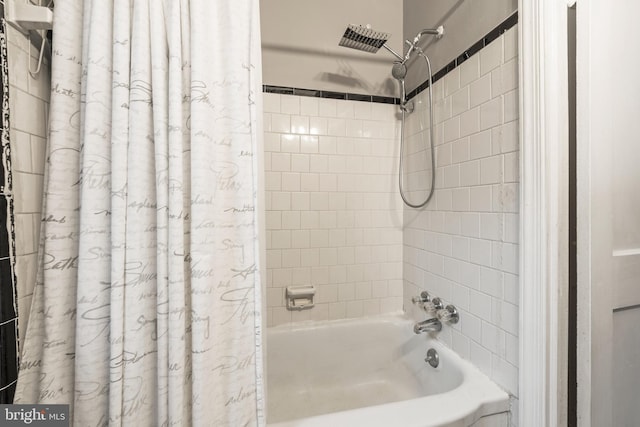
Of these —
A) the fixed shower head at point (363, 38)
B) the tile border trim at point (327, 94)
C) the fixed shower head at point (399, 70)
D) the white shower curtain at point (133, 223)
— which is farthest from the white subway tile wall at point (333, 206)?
the white shower curtain at point (133, 223)

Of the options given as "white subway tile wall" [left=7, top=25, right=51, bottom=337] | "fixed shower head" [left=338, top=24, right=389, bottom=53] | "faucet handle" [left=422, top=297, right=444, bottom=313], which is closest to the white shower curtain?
"white subway tile wall" [left=7, top=25, right=51, bottom=337]

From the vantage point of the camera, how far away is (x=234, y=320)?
74 centimetres

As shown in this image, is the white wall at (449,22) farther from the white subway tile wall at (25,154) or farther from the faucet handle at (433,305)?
Answer: the white subway tile wall at (25,154)

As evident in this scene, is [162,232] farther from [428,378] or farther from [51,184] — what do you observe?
[428,378]

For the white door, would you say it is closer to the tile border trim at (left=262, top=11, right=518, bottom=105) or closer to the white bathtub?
the tile border trim at (left=262, top=11, right=518, bottom=105)

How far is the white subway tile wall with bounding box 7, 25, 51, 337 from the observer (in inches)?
25.5

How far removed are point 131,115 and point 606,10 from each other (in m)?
1.40

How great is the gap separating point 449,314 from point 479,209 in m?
0.50

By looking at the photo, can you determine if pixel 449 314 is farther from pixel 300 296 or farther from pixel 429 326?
pixel 300 296

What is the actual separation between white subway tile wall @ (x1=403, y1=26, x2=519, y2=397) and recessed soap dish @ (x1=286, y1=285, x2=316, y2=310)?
64cm

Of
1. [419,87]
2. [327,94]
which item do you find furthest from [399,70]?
[327,94]

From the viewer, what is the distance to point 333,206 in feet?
5.48

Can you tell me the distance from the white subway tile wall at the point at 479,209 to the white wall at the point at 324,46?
39 cm

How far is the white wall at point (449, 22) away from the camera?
1.09m
